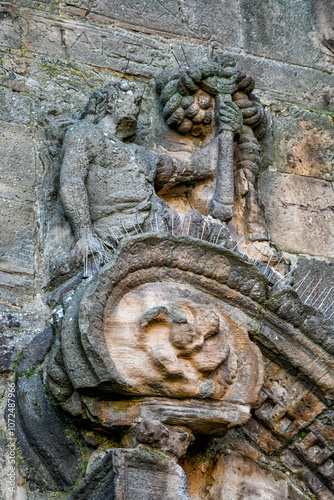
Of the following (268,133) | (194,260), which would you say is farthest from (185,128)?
(194,260)

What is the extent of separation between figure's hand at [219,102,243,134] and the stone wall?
1.30ft

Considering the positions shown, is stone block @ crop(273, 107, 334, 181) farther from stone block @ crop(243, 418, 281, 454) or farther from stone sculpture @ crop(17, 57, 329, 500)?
stone block @ crop(243, 418, 281, 454)

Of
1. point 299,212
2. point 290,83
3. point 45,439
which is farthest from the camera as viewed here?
point 290,83

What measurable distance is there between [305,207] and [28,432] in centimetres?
218

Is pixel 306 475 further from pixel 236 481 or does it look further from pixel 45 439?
pixel 45 439

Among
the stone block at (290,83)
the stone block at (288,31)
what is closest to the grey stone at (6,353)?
the stone block at (290,83)

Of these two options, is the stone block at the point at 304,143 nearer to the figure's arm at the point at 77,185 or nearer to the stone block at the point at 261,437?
the figure's arm at the point at 77,185

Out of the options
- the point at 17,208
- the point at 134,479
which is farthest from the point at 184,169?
the point at 134,479

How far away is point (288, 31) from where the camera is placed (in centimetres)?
548

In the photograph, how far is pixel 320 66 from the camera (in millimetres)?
5473

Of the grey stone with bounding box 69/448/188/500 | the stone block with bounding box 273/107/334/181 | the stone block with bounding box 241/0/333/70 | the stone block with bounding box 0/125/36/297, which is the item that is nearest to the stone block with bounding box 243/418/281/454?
the grey stone with bounding box 69/448/188/500

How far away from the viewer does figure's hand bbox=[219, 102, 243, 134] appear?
15.0ft

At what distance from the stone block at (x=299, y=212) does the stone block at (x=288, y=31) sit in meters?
0.91

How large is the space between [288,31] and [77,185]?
2.14 meters
